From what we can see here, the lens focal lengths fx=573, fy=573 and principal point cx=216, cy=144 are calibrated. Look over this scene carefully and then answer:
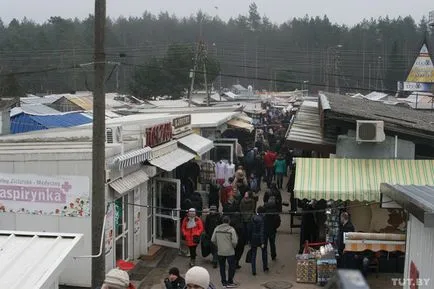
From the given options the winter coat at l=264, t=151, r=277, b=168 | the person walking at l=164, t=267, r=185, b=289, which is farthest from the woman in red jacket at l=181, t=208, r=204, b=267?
the winter coat at l=264, t=151, r=277, b=168

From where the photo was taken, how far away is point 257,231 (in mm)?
12133

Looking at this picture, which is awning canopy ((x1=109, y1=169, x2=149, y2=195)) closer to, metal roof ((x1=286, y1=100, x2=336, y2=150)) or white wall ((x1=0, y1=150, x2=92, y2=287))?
white wall ((x1=0, y1=150, x2=92, y2=287))

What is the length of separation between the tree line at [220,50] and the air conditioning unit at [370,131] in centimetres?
→ 4507

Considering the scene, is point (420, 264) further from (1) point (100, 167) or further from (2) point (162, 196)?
(2) point (162, 196)

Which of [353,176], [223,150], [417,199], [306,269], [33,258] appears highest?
[417,199]

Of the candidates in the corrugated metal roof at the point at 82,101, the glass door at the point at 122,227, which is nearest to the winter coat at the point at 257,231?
the glass door at the point at 122,227

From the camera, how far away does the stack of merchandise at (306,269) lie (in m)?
11.8

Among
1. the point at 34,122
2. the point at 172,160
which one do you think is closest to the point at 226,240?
the point at 172,160

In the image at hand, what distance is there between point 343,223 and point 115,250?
4820 millimetres

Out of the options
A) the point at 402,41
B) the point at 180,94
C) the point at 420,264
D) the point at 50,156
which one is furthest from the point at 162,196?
the point at 402,41

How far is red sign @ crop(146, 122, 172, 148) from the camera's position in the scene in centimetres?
1431

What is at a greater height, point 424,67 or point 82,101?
point 424,67

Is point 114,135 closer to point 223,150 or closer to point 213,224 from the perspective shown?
point 213,224

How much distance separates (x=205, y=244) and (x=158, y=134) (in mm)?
3421
